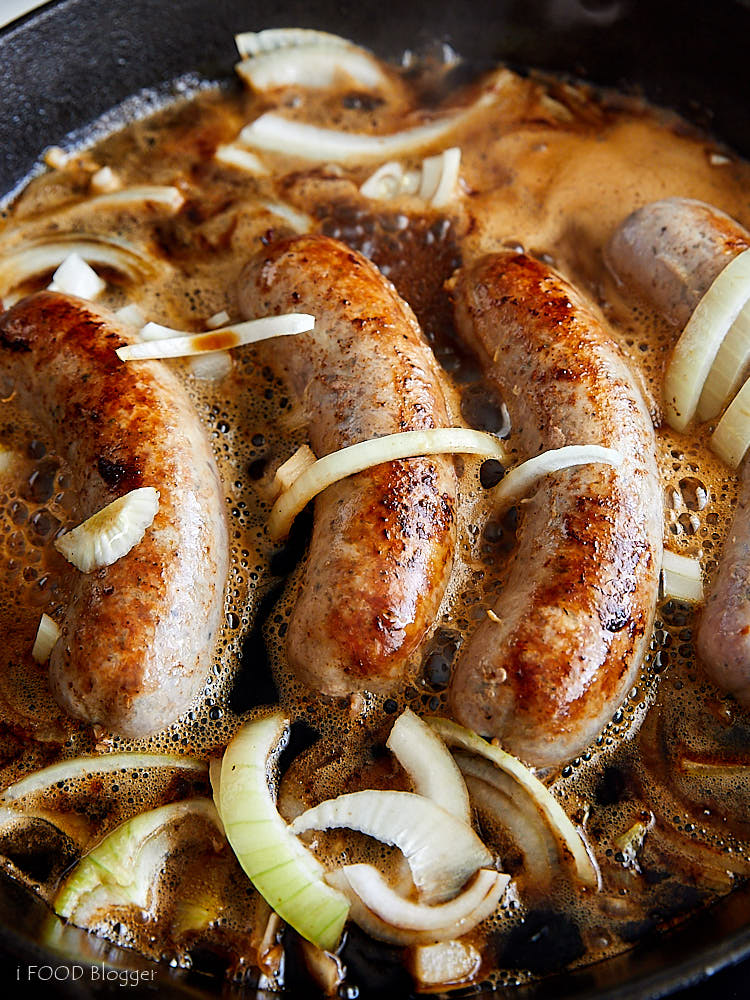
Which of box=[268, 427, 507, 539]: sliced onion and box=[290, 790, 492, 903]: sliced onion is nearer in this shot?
box=[290, 790, 492, 903]: sliced onion

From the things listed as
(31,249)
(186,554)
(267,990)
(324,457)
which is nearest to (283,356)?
(324,457)

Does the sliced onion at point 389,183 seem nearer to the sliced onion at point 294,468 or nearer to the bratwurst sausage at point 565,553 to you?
the bratwurst sausage at point 565,553

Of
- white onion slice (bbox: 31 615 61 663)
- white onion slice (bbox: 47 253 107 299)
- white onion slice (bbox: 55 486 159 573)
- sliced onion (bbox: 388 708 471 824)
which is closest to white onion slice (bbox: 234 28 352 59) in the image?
white onion slice (bbox: 47 253 107 299)

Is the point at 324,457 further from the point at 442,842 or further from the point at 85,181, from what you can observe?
the point at 85,181

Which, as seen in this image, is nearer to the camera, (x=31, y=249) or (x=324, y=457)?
(x=324, y=457)

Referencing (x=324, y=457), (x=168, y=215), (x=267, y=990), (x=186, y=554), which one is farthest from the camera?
(x=168, y=215)

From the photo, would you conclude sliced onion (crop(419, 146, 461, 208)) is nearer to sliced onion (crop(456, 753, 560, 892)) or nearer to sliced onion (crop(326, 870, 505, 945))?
sliced onion (crop(456, 753, 560, 892))

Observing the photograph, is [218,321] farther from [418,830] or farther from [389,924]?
[389,924]
